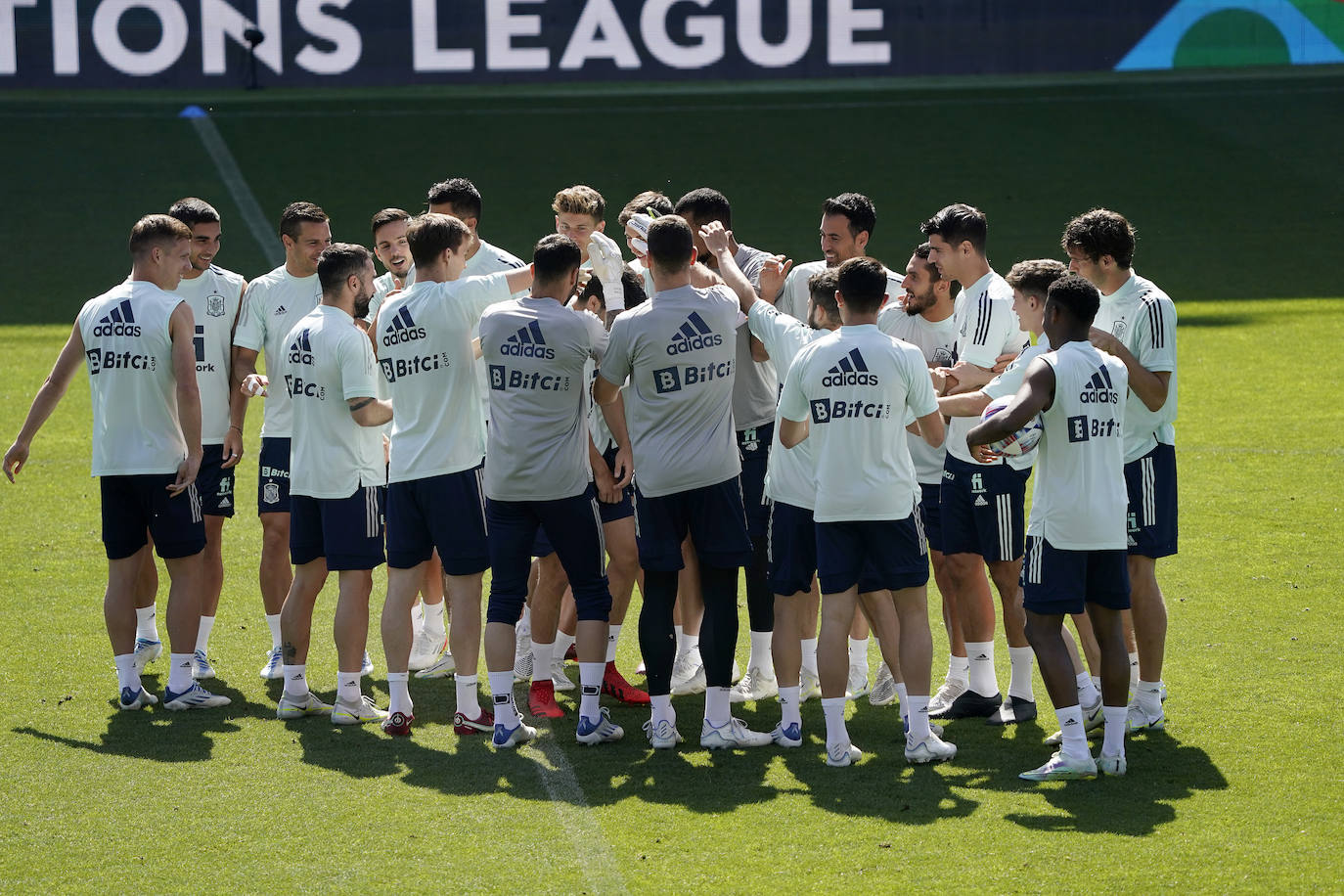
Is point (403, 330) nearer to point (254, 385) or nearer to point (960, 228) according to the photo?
point (254, 385)

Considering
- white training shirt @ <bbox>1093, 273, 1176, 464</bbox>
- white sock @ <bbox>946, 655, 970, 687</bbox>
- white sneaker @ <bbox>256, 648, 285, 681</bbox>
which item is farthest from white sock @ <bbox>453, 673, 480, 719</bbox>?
white training shirt @ <bbox>1093, 273, 1176, 464</bbox>

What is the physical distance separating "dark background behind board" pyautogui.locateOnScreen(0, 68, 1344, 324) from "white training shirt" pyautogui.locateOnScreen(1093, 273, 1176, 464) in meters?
9.95

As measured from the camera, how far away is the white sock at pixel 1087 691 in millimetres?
6266

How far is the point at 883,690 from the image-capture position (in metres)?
6.84

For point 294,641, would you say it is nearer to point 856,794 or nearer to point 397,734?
point 397,734

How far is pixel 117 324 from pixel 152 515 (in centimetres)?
89

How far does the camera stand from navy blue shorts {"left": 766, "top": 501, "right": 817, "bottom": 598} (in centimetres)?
624

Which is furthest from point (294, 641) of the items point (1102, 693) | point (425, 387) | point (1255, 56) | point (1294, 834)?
point (1255, 56)

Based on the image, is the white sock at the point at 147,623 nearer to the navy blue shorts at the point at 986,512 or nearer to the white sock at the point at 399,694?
the white sock at the point at 399,694

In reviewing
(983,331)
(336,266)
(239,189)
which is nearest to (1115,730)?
(983,331)

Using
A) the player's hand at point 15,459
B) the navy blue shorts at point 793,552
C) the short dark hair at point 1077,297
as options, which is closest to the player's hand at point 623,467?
the navy blue shorts at point 793,552

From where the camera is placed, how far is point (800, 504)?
6.23 meters

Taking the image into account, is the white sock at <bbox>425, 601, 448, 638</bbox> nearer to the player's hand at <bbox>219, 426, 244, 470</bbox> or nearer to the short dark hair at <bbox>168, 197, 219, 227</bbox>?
the player's hand at <bbox>219, 426, 244, 470</bbox>

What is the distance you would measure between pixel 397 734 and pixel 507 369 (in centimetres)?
168
